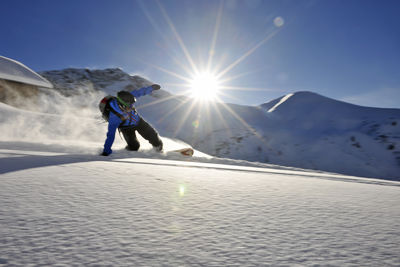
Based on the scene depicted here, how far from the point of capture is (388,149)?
36.3ft

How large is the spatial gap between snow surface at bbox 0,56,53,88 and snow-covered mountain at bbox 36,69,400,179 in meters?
2.82

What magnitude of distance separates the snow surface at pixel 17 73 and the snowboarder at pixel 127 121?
45.4 ft

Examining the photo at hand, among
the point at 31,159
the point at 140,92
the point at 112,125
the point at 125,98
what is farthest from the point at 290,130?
the point at 31,159

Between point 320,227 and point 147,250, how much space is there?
A: 1.91 ft

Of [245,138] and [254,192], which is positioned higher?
[245,138]

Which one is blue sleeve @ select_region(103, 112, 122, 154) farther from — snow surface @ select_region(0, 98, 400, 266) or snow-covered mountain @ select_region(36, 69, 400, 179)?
snow-covered mountain @ select_region(36, 69, 400, 179)

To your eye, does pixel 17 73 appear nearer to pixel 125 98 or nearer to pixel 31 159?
pixel 125 98

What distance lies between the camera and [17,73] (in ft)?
47.1

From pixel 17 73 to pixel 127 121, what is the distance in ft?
49.7

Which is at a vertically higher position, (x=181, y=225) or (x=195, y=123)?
(x=195, y=123)

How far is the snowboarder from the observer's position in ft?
12.1

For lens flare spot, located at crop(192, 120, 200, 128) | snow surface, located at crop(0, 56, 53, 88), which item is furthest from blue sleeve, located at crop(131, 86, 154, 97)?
snow surface, located at crop(0, 56, 53, 88)

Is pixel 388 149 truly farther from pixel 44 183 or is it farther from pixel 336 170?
pixel 44 183

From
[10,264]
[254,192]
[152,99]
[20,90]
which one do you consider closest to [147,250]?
[10,264]
